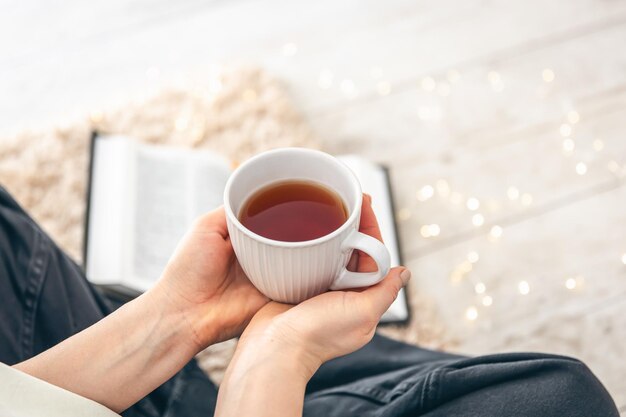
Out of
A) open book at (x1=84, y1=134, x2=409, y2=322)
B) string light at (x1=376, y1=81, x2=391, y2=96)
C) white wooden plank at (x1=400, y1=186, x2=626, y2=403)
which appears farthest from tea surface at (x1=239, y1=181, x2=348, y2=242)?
string light at (x1=376, y1=81, x2=391, y2=96)

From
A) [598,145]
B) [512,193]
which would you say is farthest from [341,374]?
[598,145]

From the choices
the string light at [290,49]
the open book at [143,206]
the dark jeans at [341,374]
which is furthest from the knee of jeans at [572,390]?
the string light at [290,49]

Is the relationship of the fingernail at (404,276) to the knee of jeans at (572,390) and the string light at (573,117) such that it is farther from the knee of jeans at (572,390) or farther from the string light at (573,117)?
the string light at (573,117)

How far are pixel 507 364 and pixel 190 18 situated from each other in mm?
1302

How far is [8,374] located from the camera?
0.59 meters

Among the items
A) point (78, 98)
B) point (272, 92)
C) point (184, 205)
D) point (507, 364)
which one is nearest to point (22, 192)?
point (78, 98)

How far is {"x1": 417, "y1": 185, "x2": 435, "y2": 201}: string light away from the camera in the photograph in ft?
4.53

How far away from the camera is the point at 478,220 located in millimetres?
1353

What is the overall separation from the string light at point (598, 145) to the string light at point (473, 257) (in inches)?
15.7

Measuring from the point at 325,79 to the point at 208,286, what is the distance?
920 mm

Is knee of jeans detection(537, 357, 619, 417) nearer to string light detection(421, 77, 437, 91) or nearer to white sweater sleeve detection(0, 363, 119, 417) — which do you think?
white sweater sleeve detection(0, 363, 119, 417)

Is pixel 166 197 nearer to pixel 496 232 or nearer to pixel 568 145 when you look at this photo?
pixel 496 232

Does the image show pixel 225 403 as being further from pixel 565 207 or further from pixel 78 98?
pixel 78 98

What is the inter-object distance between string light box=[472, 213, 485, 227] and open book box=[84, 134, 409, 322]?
0.20 metres
